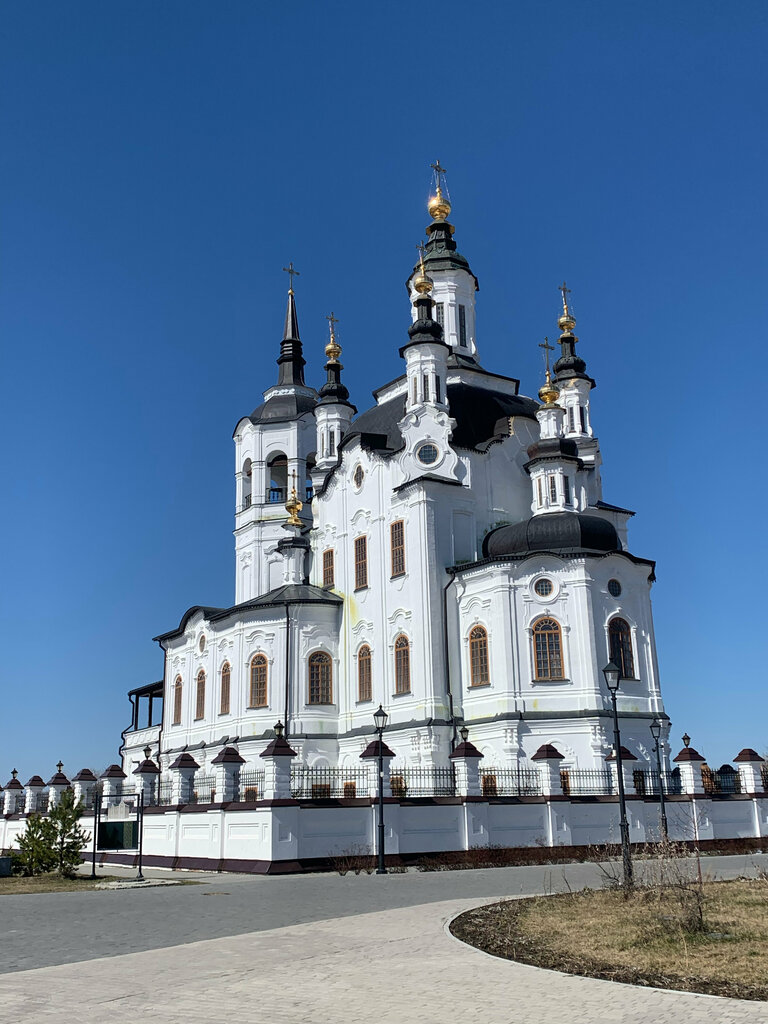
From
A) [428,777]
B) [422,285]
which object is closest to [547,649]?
[428,777]

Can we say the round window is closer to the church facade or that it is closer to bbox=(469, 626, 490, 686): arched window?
the church facade

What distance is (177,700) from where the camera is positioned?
4409 centimetres

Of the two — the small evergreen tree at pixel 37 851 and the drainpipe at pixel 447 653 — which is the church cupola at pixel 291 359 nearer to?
the drainpipe at pixel 447 653

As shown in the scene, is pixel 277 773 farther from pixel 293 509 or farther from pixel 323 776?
pixel 293 509

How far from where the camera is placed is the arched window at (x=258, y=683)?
36812 millimetres

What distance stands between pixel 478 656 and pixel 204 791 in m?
10.2

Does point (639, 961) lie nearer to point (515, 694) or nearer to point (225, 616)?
point (515, 694)

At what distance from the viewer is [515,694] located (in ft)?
103

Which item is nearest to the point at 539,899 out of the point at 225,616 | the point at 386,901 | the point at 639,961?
the point at 386,901

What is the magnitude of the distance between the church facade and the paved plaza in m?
17.3

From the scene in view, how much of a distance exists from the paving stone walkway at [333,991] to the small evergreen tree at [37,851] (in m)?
14.2

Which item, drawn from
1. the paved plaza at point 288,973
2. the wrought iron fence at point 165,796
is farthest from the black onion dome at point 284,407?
the paved plaza at point 288,973

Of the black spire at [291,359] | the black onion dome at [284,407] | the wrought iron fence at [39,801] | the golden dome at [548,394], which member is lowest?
the wrought iron fence at [39,801]

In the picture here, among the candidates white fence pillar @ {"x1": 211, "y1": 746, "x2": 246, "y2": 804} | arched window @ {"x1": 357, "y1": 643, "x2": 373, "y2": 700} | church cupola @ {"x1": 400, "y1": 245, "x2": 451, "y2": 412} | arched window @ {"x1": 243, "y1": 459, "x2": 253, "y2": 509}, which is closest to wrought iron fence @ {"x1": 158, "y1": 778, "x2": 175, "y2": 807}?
white fence pillar @ {"x1": 211, "y1": 746, "x2": 246, "y2": 804}
